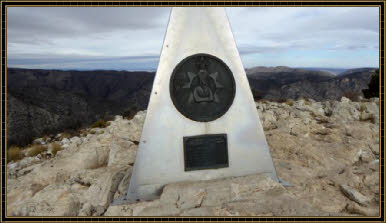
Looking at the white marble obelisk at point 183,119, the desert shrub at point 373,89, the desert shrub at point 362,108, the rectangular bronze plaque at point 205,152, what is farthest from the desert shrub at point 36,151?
the desert shrub at point 373,89

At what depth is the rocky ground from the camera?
13.6 feet

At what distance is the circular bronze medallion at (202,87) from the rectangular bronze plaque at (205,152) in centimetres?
37

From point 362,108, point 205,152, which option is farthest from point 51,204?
point 362,108

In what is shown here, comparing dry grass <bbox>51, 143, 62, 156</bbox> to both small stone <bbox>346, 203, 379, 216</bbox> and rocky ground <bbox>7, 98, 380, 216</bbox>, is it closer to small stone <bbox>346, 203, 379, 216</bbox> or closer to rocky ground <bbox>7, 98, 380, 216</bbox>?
rocky ground <bbox>7, 98, 380, 216</bbox>

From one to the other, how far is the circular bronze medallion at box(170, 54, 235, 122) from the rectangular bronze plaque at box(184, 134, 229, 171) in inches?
14.4

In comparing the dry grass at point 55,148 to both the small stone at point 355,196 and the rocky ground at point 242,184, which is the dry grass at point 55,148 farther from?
the small stone at point 355,196

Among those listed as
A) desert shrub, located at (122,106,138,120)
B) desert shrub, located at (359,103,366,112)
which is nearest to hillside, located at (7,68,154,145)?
desert shrub, located at (122,106,138,120)

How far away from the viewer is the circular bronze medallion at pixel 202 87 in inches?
187

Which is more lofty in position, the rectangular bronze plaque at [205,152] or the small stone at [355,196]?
the rectangular bronze plaque at [205,152]

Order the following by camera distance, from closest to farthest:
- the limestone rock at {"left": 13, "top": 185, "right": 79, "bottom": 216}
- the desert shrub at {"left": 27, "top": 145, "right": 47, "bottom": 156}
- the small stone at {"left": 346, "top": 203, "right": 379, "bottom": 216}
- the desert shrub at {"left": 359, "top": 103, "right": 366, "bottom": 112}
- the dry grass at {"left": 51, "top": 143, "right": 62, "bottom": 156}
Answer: the small stone at {"left": 346, "top": 203, "right": 379, "bottom": 216}
the limestone rock at {"left": 13, "top": 185, "right": 79, "bottom": 216}
the desert shrub at {"left": 27, "top": 145, "right": 47, "bottom": 156}
the dry grass at {"left": 51, "top": 143, "right": 62, "bottom": 156}
the desert shrub at {"left": 359, "top": 103, "right": 366, "bottom": 112}

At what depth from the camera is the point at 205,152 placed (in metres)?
4.91

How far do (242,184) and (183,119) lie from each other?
151 cm

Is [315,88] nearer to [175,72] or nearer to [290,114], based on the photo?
[290,114]

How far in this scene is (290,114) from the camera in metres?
10.1
